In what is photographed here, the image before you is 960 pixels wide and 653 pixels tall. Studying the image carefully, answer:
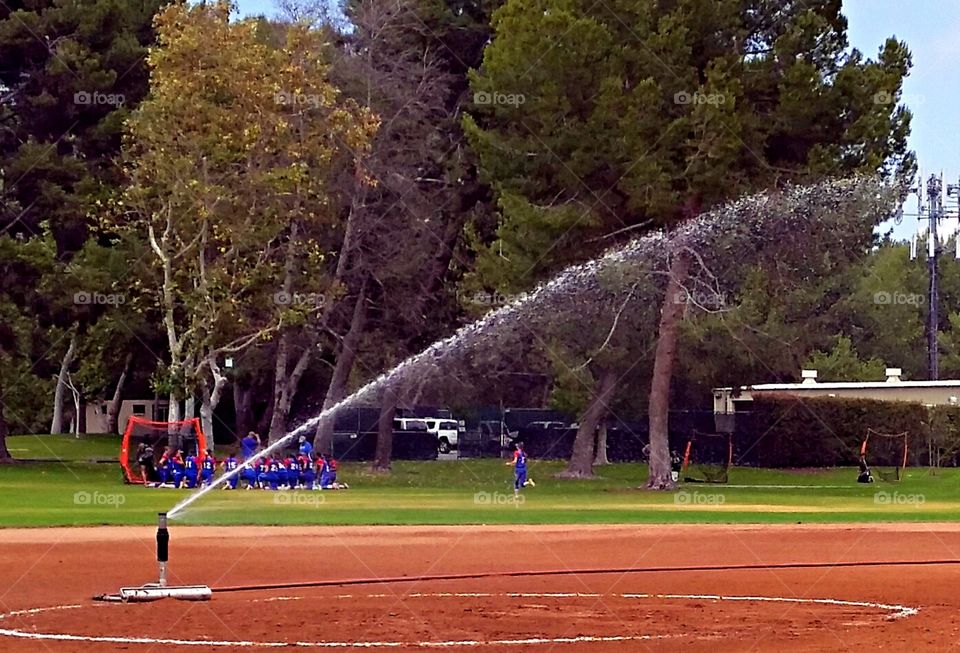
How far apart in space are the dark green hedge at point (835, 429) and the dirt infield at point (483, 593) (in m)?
33.8

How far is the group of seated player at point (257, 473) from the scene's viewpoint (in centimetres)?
4566

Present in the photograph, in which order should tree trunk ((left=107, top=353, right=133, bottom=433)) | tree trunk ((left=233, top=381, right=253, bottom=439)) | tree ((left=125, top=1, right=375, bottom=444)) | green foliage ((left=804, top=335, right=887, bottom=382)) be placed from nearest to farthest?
tree ((left=125, top=1, right=375, bottom=444)), tree trunk ((left=233, top=381, right=253, bottom=439)), tree trunk ((left=107, top=353, right=133, bottom=433)), green foliage ((left=804, top=335, right=887, bottom=382))

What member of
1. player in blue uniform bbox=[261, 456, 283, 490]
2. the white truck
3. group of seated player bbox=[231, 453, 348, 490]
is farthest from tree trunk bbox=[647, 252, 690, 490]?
the white truck

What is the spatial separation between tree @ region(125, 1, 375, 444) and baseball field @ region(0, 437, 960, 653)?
1133cm

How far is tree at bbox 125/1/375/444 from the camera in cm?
5044

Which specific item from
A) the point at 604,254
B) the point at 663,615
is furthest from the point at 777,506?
the point at 663,615

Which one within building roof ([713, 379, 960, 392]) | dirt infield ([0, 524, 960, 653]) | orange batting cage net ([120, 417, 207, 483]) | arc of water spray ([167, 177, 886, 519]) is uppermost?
arc of water spray ([167, 177, 886, 519])

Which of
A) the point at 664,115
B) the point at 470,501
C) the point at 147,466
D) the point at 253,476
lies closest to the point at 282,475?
the point at 253,476

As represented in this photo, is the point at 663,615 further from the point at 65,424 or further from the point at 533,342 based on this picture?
the point at 65,424

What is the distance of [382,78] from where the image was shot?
55219 mm

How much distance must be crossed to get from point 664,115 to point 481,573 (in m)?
27.2

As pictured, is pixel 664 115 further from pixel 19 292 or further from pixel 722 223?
pixel 19 292

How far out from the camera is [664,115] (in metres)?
46.3

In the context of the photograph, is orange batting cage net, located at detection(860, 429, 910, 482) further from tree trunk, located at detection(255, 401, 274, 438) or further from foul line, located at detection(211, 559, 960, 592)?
foul line, located at detection(211, 559, 960, 592)
